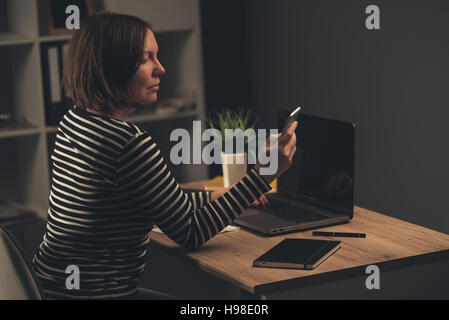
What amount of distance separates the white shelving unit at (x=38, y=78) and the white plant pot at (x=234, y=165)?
917 millimetres

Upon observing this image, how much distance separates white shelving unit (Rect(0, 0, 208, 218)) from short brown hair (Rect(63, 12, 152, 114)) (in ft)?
4.45

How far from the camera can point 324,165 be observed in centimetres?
229

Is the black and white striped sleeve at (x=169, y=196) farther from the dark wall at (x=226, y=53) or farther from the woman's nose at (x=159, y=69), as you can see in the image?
the dark wall at (x=226, y=53)

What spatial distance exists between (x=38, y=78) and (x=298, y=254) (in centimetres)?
169

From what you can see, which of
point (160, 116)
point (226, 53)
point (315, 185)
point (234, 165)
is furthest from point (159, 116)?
point (315, 185)

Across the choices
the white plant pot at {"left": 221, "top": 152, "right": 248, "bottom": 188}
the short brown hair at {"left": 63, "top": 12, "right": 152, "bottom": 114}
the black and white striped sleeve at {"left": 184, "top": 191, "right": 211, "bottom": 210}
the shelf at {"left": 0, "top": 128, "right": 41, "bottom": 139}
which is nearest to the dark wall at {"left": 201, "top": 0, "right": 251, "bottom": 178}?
the shelf at {"left": 0, "top": 128, "right": 41, "bottom": 139}

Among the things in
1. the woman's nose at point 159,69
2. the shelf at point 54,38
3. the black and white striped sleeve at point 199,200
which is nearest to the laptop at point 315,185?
the black and white striped sleeve at point 199,200

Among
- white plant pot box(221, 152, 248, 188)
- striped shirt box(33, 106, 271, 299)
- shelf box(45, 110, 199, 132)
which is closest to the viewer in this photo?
striped shirt box(33, 106, 271, 299)

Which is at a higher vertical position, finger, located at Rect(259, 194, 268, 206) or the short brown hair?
the short brown hair

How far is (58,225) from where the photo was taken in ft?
5.96

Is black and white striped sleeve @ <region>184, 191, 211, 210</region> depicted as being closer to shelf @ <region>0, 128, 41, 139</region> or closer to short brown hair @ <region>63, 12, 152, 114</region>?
short brown hair @ <region>63, 12, 152, 114</region>

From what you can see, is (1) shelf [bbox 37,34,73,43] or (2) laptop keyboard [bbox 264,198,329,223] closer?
(2) laptop keyboard [bbox 264,198,329,223]

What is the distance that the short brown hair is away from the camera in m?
1.81
